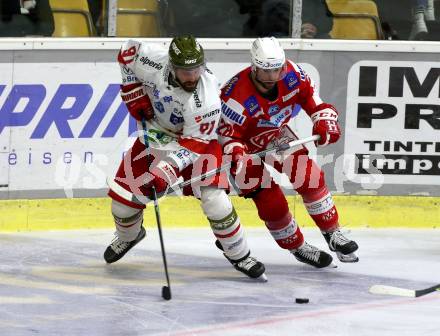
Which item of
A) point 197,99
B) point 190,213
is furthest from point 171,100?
point 190,213

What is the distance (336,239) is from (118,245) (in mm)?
1080

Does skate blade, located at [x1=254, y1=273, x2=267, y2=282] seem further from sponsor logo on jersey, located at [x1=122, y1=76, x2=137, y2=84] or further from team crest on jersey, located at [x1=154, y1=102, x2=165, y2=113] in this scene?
sponsor logo on jersey, located at [x1=122, y1=76, x2=137, y2=84]

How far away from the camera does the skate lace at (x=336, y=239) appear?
5.96m

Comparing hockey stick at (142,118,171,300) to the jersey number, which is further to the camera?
the jersey number

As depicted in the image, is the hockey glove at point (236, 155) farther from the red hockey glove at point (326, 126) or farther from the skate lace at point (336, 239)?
the skate lace at point (336, 239)

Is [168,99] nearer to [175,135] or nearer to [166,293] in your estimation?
[175,135]

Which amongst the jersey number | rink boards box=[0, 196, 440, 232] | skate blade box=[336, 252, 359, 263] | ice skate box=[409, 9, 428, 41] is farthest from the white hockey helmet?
ice skate box=[409, 9, 428, 41]

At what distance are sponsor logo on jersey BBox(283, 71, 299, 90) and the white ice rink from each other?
0.93 m

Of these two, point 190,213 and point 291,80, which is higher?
point 291,80

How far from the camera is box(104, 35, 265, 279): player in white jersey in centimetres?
546

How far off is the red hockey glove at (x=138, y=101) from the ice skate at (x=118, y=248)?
1.98ft

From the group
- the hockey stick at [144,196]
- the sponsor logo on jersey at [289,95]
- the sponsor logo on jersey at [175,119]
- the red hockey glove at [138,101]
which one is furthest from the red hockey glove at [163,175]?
the sponsor logo on jersey at [289,95]

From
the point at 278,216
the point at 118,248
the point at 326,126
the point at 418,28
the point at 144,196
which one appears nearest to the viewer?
the point at 144,196

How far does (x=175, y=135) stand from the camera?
18.9ft
